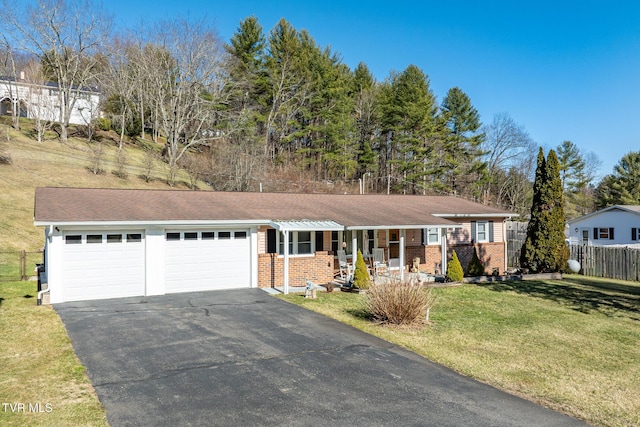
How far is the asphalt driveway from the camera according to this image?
19.1ft

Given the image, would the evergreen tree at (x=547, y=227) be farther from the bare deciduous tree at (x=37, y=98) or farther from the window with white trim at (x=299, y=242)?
the bare deciduous tree at (x=37, y=98)

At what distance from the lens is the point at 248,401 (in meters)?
6.23

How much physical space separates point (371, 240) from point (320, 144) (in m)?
27.3

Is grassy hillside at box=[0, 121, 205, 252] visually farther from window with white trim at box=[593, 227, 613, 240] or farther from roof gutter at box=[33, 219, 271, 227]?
window with white trim at box=[593, 227, 613, 240]

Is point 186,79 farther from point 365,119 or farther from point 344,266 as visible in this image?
point 344,266

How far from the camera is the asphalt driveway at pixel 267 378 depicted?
5816 millimetres

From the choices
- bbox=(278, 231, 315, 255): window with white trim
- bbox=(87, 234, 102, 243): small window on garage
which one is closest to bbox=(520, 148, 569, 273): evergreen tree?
bbox=(278, 231, 315, 255): window with white trim

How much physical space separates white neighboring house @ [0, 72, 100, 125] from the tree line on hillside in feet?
5.20

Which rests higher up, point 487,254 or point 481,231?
point 481,231

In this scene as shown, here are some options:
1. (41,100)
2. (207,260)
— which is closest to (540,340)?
(207,260)

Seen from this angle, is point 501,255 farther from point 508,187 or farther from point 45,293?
point 508,187

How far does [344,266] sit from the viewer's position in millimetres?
17562

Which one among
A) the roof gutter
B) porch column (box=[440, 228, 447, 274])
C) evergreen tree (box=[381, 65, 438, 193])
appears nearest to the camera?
the roof gutter

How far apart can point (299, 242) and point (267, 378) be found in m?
9.62
